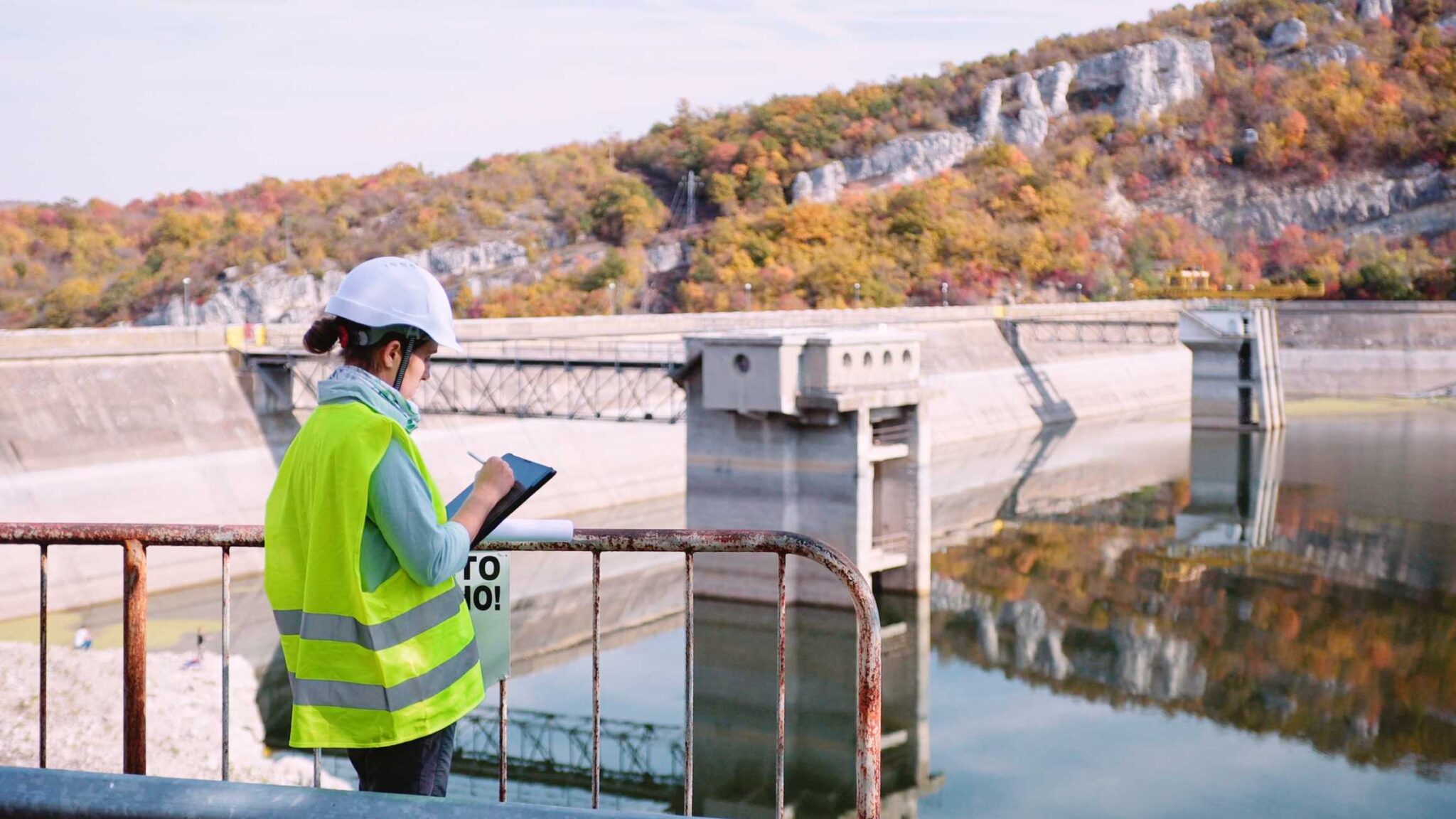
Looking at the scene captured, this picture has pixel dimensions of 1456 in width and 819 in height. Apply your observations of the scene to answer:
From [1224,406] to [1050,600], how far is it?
32.0 meters

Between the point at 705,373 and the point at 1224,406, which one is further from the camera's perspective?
the point at 1224,406

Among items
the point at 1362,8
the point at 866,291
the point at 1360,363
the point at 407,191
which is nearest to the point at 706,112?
the point at 407,191

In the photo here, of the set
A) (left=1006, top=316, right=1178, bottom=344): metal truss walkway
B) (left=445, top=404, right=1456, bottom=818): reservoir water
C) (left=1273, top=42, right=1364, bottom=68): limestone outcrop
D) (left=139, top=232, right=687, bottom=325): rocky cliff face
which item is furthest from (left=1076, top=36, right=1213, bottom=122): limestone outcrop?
(left=445, top=404, right=1456, bottom=818): reservoir water

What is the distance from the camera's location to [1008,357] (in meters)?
62.2

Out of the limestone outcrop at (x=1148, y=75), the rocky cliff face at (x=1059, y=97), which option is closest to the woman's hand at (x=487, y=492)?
the rocky cliff face at (x=1059, y=97)

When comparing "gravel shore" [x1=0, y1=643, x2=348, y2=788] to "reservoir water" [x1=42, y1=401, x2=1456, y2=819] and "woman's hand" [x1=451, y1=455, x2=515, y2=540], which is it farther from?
"woman's hand" [x1=451, y1=455, x2=515, y2=540]

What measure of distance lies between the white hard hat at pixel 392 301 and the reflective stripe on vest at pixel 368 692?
0.88 metres

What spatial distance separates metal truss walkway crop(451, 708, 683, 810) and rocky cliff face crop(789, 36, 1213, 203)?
83.8 m

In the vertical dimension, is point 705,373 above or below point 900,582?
above

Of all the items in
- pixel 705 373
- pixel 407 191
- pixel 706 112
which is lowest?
pixel 705 373

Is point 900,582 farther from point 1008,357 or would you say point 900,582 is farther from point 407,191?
point 407,191

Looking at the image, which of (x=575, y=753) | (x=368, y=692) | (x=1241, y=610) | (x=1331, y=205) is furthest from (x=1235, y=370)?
(x=368, y=692)

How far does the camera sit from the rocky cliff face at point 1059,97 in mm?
103375

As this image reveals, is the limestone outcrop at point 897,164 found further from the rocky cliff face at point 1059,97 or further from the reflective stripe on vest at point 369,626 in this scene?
the reflective stripe on vest at point 369,626
